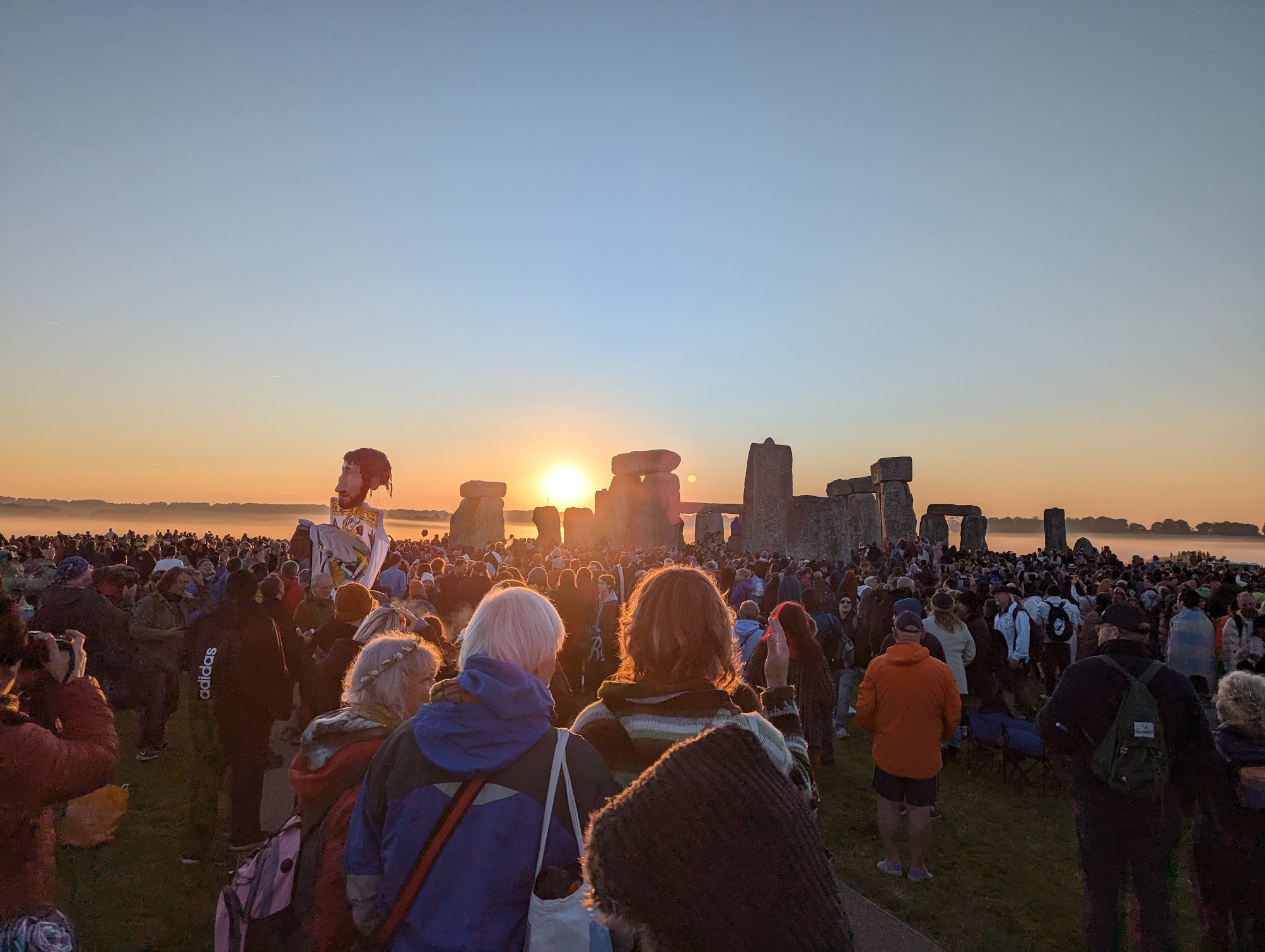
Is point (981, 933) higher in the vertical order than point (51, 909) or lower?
lower

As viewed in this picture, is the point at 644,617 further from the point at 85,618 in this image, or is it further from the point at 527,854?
the point at 85,618

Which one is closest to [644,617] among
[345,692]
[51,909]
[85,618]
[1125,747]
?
[345,692]

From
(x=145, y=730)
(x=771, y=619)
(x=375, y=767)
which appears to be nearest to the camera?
(x=375, y=767)

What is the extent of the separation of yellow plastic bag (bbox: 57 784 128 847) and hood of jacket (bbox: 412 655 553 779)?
151cm

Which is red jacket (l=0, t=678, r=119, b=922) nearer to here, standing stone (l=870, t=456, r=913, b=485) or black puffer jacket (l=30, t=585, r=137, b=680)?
black puffer jacket (l=30, t=585, r=137, b=680)

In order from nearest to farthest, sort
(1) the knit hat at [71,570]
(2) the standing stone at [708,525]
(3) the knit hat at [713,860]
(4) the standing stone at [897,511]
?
(3) the knit hat at [713,860] → (1) the knit hat at [71,570] → (4) the standing stone at [897,511] → (2) the standing stone at [708,525]

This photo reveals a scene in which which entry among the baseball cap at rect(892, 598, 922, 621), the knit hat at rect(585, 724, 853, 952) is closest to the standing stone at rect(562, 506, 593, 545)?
the baseball cap at rect(892, 598, 922, 621)

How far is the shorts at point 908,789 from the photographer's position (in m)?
4.81

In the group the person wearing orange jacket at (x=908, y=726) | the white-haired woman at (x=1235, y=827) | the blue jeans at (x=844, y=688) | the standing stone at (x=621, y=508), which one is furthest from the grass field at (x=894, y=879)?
the standing stone at (x=621, y=508)

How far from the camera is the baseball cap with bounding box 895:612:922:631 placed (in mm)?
4965

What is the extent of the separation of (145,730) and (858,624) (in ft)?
24.7

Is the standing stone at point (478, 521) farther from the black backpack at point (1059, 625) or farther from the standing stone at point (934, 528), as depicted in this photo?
the black backpack at point (1059, 625)

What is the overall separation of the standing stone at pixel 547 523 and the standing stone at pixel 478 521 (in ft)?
5.54

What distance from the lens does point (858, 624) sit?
8625mm
